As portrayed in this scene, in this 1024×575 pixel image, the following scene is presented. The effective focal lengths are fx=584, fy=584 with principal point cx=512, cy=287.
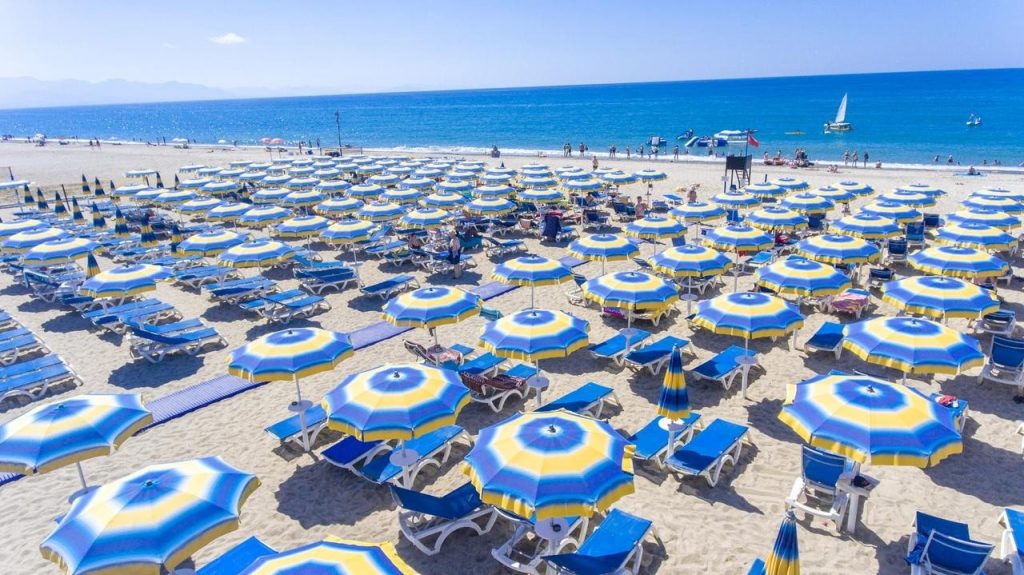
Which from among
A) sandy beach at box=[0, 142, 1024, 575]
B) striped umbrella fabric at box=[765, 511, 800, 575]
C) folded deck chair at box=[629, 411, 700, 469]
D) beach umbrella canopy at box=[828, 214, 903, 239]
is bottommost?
sandy beach at box=[0, 142, 1024, 575]

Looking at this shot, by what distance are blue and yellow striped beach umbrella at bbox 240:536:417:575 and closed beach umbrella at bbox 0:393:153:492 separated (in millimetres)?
3248

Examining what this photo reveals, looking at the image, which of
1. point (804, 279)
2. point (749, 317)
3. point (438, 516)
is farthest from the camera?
point (804, 279)

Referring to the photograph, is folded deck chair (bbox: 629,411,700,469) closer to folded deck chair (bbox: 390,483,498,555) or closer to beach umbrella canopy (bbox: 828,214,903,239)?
folded deck chair (bbox: 390,483,498,555)

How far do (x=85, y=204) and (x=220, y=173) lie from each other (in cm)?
679

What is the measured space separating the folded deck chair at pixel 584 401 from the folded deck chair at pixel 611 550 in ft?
8.52

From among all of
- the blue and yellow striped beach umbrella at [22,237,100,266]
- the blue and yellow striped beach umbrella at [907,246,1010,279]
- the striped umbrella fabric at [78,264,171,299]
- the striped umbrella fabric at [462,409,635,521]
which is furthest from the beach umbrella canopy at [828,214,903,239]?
the blue and yellow striped beach umbrella at [22,237,100,266]

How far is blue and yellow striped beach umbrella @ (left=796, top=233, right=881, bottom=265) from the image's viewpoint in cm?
1266

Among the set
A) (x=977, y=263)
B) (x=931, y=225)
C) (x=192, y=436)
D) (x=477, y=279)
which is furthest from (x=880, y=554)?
(x=931, y=225)

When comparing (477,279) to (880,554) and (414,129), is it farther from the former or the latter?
(414,129)

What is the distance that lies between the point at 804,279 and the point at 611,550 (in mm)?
6853

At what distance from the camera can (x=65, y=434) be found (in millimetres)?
6582

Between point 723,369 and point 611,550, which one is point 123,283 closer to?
point 611,550

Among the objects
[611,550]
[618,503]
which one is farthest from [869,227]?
[611,550]

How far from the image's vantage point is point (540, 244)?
829 inches
